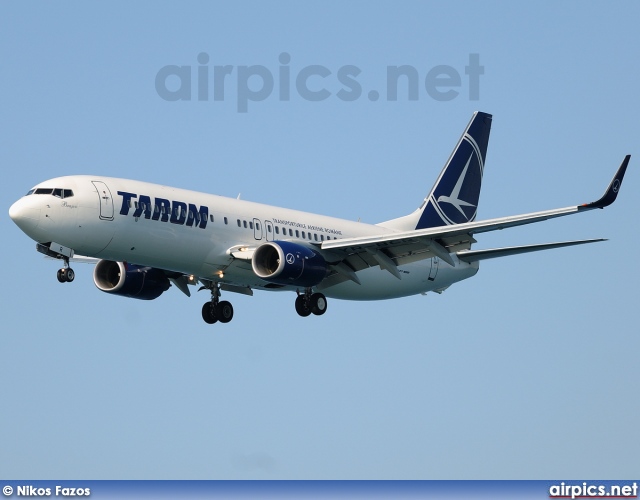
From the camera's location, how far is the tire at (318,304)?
190 ft

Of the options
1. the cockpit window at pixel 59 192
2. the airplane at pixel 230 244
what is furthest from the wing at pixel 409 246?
the cockpit window at pixel 59 192

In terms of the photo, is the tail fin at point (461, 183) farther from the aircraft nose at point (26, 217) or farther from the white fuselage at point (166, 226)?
the aircraft nose at point (26, 217)

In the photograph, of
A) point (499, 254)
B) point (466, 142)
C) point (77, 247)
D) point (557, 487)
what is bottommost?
point (557, 487)

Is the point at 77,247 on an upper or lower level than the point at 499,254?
lower

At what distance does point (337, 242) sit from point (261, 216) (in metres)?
3.44

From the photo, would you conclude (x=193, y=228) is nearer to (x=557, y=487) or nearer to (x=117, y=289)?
(x=117, y=289)

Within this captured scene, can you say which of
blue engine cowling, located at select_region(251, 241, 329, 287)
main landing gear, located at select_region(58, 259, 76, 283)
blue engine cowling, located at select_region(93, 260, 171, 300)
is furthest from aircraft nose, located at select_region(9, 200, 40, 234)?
blue engine cowling, located at select_region(251, 241, 329, 287)

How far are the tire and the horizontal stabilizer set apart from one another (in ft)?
24.3

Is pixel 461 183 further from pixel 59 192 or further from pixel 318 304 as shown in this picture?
pixel 59 192

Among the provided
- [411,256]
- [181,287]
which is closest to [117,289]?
[181,287]

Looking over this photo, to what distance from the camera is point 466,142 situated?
228ft

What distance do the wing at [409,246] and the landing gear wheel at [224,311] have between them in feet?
14.6

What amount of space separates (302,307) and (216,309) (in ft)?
14.0

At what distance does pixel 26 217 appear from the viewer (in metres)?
50.2
